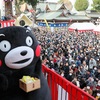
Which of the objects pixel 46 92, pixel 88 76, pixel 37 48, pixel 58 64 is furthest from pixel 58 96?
pixel 58 64

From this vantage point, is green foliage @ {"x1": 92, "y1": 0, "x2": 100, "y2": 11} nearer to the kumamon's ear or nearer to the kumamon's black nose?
the kumamon's ear

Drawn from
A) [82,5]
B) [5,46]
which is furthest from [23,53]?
[82,5]

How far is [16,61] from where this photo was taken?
3.69 m

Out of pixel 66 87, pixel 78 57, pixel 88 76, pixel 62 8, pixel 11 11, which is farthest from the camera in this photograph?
pixel 62 8

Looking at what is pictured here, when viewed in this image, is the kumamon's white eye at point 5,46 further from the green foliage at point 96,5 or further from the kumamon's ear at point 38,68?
the green foliage at point 96,5

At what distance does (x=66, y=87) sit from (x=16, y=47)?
1114 mm

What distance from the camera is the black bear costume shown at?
3.67m

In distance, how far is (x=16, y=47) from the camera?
147 inches

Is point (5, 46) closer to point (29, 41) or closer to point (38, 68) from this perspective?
point (29, 41)

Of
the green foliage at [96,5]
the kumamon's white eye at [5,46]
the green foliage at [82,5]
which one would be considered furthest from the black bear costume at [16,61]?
the green foliage at [82,5]

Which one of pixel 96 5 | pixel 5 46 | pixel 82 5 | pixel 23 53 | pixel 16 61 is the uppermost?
pixel 5 46

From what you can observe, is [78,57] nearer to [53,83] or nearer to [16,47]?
[53,83]

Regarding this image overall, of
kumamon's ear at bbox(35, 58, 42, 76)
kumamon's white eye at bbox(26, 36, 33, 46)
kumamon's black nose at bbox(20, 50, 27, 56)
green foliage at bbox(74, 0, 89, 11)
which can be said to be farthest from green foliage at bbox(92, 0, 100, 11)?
kumamon's black nose at bbox(20, 50, 27, 56)

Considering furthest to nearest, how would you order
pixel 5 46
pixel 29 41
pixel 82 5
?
pixel 82 5
pixel 29 41
pixel 5 46
